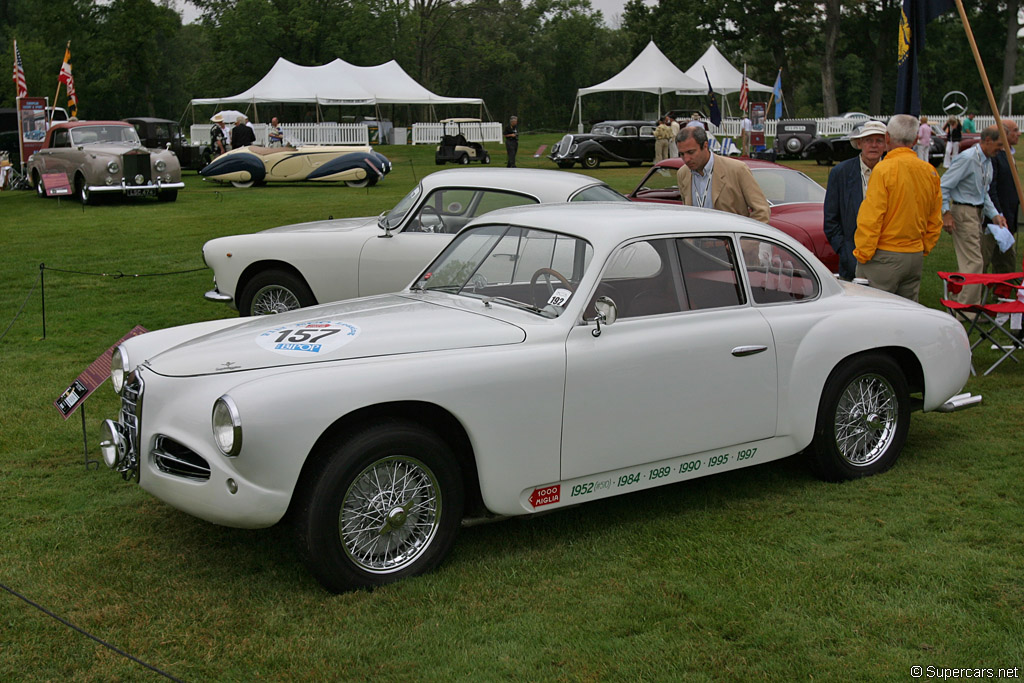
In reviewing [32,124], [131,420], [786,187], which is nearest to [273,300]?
[131,420]

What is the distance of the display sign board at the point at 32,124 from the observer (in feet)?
80.6

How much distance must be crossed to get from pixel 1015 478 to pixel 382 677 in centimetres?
393

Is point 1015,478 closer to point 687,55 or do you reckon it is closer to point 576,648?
point 576,648

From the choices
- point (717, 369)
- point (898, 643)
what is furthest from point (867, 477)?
point (898, 643)

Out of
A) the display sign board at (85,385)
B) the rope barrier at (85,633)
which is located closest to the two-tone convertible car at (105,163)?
the display sign board at (85,385)

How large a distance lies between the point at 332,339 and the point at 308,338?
0.39ft

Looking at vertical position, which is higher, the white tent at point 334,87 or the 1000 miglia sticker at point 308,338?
the white tent at point 334,87

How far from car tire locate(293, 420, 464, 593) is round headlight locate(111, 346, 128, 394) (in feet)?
4.76

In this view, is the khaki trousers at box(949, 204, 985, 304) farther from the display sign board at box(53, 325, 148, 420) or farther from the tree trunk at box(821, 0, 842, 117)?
the tree trunk at box(821, 0, 842, 117)

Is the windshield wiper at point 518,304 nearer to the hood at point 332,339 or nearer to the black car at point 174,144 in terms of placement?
the hood at point 332,339

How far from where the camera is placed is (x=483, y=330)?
4.57 metres

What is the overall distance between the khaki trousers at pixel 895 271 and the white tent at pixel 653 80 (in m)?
34.0

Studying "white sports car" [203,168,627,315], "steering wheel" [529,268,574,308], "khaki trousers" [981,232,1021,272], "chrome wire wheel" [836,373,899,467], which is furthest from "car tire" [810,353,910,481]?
"khaki trousers" [981,232,1021,272]

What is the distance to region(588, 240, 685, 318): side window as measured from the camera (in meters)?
4.86
